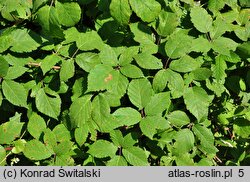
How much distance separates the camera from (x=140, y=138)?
80.9 inches

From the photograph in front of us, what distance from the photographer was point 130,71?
68.2 inches

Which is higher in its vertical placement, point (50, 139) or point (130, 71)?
point (130, 71)

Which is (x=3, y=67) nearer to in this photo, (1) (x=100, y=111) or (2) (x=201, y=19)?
(1) (x=100, y=111)

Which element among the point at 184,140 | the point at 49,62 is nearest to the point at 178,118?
the point at 184,140

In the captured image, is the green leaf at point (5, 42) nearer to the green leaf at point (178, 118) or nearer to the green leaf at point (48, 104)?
the green leaf at point (48, 104)

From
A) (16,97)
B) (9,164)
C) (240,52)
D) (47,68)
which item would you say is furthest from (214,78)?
(9,164)

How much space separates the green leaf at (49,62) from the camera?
1712mm

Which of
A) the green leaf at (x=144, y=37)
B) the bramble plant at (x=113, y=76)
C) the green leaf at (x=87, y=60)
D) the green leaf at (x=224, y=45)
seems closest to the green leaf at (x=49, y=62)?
the bramble plant at (x=113, y=76)

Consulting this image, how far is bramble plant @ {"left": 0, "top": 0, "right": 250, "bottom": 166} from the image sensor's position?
173cm

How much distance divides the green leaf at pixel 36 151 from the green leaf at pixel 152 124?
529 mm

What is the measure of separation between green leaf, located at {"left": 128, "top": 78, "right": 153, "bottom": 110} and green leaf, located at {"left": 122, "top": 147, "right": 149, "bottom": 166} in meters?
0.24

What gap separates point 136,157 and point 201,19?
0.85m

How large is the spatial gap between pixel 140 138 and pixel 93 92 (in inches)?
18.3

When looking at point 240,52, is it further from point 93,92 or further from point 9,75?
point 9,75
